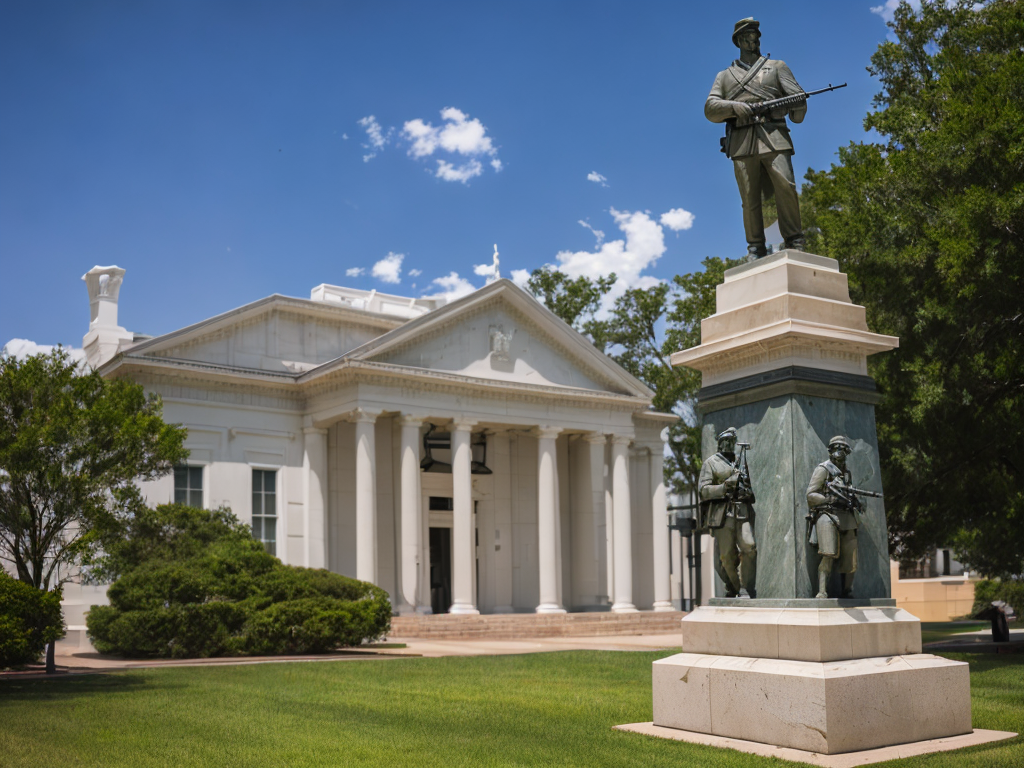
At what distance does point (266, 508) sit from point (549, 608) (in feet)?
31.3

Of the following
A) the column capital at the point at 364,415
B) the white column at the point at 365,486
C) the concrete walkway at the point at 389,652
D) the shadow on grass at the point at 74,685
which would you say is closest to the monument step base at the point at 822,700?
the shadow on grass at the point at 74,685

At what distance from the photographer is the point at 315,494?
33.9m

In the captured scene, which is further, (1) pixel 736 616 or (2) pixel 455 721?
(2) pixel 455 721

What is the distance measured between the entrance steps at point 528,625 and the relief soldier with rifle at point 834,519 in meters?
21.9

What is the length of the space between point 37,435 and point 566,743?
35.2ft

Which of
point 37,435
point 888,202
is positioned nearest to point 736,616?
point 37,435

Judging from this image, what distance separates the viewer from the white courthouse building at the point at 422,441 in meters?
32.3

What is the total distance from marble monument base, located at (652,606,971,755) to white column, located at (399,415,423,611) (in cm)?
2323

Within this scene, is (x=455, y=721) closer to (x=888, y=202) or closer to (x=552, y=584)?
(x=888, y=202)

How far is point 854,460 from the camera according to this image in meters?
A: 9.45

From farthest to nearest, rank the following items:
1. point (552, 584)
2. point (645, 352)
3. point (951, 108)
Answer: point (645, 352), point (552, 584), point (951, 108)

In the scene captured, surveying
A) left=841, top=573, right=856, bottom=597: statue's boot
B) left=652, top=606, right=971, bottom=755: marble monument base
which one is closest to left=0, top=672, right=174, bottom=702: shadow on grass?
left=652, top=606, right=971, bottom=755: marble monument base

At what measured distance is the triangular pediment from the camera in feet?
111

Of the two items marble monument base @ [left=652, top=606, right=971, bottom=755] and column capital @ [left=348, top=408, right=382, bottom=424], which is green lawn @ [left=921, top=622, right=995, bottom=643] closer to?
column capital @ [left=348, top=408, right=382, bottom=424]
